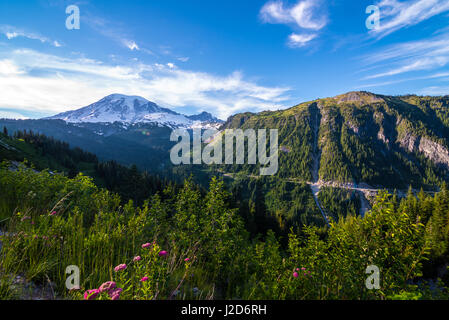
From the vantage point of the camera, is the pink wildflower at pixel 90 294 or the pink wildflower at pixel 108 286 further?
the pink wildflower at pixel 108 286

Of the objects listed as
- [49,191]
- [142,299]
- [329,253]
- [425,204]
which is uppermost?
[49,191]

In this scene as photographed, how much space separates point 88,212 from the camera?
762 cm

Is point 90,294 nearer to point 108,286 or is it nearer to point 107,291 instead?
point 108,286

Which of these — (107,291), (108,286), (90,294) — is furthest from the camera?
(107,291)

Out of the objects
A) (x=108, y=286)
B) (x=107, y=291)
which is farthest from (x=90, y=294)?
(x=107, y=291)

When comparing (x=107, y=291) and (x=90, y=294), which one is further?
(x=107, y=291)

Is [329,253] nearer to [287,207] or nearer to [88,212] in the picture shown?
[88,212]

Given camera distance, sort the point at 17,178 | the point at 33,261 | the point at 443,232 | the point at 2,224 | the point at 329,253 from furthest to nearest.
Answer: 1. the point at 443,232
2. the point at 17,178
3. the point at 2,224
4. the point at 329,253
5. the point at 33,261

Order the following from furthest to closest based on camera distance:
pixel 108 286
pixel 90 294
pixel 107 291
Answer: pixel 107 291
pixel 108 286
pixel 90 294

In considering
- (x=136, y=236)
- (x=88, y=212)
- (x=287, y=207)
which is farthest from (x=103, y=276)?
(x=287, y=207)

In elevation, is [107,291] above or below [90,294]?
below

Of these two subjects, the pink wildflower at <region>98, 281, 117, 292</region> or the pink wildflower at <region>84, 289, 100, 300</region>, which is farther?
the pink wildflower at <region>98, 281, 117, 292</region>
